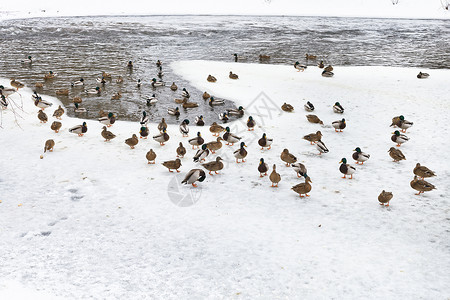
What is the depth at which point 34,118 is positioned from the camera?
48.4ft

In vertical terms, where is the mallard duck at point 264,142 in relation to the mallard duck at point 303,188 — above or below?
above

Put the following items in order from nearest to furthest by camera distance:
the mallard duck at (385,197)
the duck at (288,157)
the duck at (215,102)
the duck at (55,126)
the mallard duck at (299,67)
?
the mallard duck at (385,197) < the duck at (288,157) < the duck at (55,126) < the duck at (215,102) < the mallard duck at (299,67)

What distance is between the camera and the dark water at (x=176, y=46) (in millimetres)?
19402

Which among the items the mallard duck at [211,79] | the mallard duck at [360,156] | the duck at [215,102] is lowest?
the mallard duck at [360,156]

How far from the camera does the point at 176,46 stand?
32438 mm

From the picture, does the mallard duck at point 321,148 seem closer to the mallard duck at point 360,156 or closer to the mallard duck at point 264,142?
the mallard duck at point 360,156

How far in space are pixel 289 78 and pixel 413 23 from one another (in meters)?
35.8


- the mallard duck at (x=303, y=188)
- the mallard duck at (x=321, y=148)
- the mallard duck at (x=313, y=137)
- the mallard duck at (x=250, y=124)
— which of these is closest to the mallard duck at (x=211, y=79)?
the mallard duck at (x=250, y=124)

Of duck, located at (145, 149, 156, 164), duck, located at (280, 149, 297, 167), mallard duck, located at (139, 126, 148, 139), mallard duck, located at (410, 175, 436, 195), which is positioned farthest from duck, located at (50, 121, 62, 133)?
mallard duck, located at (410, 175, 436, 195)

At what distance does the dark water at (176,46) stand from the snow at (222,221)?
509cm

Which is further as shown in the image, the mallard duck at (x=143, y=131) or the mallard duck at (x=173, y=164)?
the mallard duck at (x=143, y=131)

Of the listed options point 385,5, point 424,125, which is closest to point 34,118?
point 424,125

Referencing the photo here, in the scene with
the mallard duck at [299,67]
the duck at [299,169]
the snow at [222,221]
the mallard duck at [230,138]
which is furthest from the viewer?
the mallard duck at [299,67]

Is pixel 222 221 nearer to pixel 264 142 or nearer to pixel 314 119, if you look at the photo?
pixel 264 142
